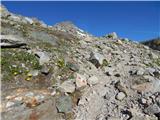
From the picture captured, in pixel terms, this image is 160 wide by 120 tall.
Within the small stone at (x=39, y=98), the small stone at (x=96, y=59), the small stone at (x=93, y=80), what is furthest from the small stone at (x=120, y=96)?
the small stone at (x=39, y=98)

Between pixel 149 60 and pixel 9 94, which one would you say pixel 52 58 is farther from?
pixel 149 60

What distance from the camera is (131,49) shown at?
18891mm

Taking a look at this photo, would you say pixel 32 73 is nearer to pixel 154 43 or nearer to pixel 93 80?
pixel 93 80

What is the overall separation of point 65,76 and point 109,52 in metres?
4.15

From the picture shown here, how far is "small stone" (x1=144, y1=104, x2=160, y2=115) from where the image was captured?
470 inches

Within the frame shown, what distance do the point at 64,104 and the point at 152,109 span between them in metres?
3.11

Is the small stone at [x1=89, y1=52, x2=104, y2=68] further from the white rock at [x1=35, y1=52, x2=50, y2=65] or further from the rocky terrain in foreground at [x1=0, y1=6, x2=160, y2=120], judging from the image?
the white rock at [x1=35, y1=52, x2=50, y2=65]

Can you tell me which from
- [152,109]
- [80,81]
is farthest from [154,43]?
[152,109]

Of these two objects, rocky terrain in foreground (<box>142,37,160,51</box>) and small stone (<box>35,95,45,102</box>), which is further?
rocky terrain in foreground (<box>142,37,160,51</box>)

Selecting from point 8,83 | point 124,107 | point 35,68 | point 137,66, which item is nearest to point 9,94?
point 8,83

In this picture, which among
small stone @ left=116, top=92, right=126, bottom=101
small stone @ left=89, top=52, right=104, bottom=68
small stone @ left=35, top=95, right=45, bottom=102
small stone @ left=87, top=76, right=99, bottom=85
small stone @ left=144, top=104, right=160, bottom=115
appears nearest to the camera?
small stone @ left=144, top=104, right=160, bottom=115

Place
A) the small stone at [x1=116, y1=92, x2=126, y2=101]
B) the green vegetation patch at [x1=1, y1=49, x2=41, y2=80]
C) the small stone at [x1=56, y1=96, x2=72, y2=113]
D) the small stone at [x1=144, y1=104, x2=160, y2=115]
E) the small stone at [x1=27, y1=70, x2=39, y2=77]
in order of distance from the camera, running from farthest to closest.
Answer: the small stone at [x1=116, y1=92, x2=126, y2=101] < the small stone at [x1=27, y1=70, x2=39, y2=77] < the green vegetation patch at [x1=1, y1=49, x2=41, y2=80] < the small stone at [x1=56, y1=96, x2=72, y2=113] < the small stone at [x1=144, y1=104, x2=160, y2=115]

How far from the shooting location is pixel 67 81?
522 inches

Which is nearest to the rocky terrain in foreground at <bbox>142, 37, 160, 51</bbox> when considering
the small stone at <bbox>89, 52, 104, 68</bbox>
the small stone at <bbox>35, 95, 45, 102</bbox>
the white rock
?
the small stone at <bbox>89, 52, 104, 68</bbox>
